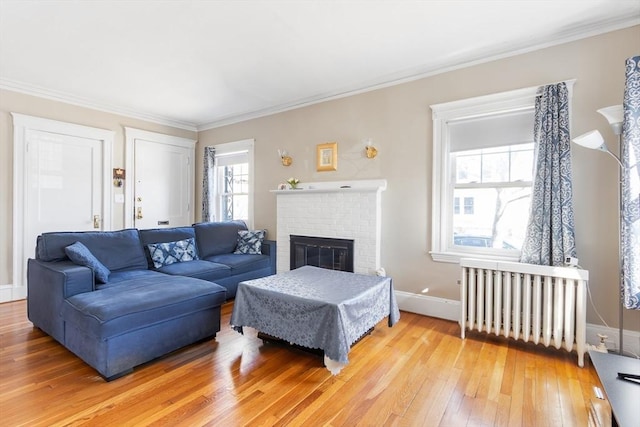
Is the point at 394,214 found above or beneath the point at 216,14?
beneath

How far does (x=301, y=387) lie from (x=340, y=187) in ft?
7.79

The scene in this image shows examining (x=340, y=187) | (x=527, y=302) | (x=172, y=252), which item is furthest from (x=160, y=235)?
(x=527, y=302)

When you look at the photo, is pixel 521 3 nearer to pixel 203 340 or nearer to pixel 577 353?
pixel 577 353

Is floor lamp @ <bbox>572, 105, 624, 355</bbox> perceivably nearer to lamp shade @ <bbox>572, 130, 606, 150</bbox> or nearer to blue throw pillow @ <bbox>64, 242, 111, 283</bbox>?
lamp shade @ <bbox>572, 130, 606, 150</bbox>

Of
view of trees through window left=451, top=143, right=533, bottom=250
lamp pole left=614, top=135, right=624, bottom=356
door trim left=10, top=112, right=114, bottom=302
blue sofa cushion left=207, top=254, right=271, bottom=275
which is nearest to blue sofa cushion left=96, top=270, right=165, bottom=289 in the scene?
blue sofa cushion left=207, top=254, right=271, bottom=275

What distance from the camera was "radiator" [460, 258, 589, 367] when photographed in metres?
2.32

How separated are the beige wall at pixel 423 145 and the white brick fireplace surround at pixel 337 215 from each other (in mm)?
141

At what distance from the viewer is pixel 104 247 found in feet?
10.4

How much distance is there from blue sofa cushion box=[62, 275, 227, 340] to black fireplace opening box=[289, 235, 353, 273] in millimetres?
1509

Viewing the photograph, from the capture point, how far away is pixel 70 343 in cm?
231

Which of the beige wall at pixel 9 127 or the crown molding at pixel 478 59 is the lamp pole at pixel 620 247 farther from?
the beige wall at pixel 9 127

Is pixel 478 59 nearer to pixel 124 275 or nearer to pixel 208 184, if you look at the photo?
pixel 124 275

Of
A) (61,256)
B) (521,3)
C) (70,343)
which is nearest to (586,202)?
(521,3)

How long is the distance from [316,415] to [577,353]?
2111mm
